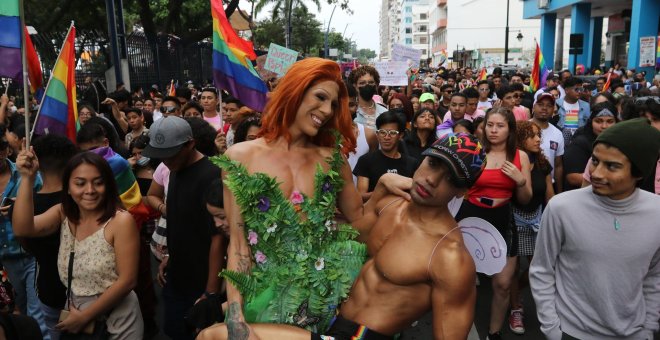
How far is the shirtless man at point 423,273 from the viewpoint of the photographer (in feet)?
6.62

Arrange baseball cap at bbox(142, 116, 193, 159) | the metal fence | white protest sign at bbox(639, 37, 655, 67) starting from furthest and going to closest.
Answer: white protest sign at bbox(639, 37, 655, 67), the metal fence, baseball cap at bbox(142, 116, 193, 159)

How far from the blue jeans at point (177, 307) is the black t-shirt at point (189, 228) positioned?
41mm

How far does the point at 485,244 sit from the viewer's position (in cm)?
234

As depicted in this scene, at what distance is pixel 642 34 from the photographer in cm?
2242

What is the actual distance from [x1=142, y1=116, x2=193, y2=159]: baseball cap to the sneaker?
121 inches

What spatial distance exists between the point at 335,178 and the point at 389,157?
2.59 m

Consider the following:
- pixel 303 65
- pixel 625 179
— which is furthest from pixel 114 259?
pixel 625 179

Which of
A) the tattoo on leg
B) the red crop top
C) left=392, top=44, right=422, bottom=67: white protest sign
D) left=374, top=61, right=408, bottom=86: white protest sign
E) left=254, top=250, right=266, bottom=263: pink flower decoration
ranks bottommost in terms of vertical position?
the tattoo on leg

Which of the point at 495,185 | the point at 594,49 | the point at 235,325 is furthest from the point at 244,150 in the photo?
the point at 594,49

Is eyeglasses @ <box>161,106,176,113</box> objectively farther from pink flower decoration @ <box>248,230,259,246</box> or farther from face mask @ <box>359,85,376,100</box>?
pink flower decoration @ <box>248,230,259,246</box>

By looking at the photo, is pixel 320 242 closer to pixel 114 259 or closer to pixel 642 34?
pixel 114 259

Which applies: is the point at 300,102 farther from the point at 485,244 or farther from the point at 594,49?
the point at 594,49

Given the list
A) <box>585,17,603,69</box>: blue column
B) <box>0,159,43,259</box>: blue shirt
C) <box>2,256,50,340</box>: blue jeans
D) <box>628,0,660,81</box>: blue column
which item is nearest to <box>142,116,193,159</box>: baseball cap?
<box>0,159,43,259</box>: blue shirt

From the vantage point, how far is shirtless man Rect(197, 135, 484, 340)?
2018 millimetres
